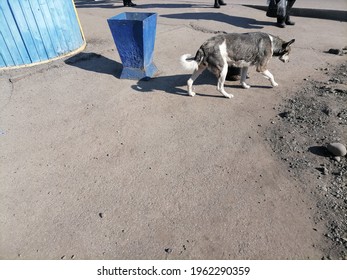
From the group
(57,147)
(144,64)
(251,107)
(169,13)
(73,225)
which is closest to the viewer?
(73,225)

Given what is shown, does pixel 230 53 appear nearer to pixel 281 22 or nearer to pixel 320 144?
pixel 320 144

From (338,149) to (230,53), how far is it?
8.06ft

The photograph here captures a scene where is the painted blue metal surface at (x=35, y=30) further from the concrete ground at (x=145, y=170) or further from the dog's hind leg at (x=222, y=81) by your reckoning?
the dog's hind leg at (x=222, y=81)

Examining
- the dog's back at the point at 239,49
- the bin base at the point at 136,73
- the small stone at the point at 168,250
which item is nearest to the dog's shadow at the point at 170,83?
the bin base at the point at 136,73

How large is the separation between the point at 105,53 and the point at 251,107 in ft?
15.4

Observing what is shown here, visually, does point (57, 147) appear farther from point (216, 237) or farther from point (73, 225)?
point (216, 237)

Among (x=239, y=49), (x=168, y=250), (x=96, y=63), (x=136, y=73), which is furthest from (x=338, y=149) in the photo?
(x=96, y=63)

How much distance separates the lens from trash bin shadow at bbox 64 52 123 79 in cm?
646

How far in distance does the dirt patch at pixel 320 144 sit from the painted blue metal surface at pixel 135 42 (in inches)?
125

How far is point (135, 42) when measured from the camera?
559 centimetres

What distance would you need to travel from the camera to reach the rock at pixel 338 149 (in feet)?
11.9

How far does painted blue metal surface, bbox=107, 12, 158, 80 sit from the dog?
4.24ft

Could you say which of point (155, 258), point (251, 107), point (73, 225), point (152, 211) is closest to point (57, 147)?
point (73, 225)
